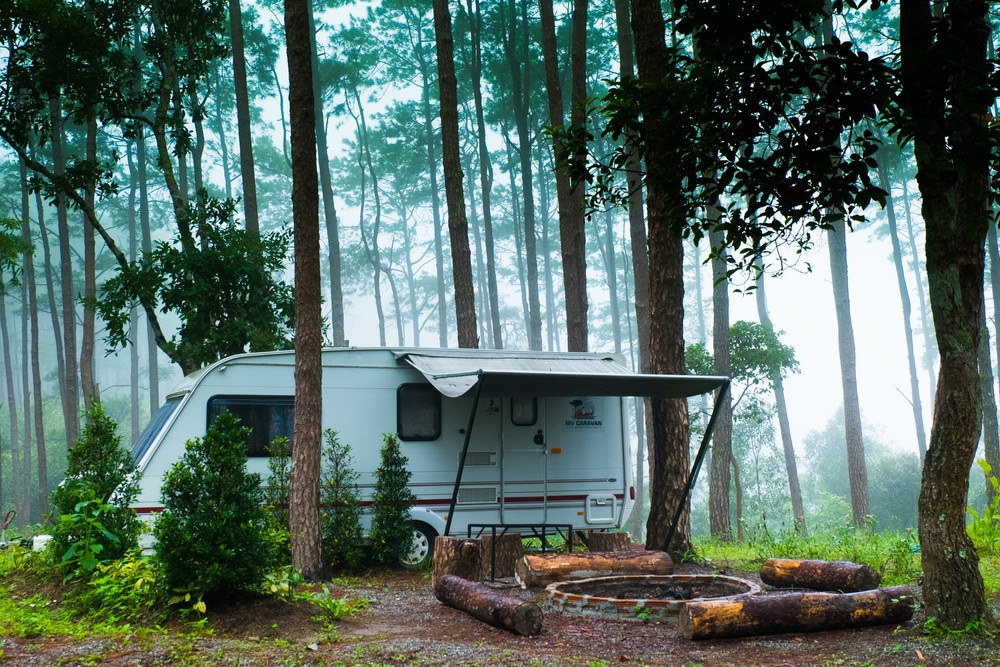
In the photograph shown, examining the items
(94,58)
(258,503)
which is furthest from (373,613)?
(94,58)

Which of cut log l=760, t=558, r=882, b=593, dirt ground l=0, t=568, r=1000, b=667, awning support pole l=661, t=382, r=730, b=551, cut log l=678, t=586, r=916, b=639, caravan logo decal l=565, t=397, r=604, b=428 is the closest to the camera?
dirt ground l=0, t=568, r=1000, b=667

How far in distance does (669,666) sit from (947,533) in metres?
1.92

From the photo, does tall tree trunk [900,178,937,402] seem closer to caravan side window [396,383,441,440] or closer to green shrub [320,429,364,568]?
caravan side window [396,383,441,440]

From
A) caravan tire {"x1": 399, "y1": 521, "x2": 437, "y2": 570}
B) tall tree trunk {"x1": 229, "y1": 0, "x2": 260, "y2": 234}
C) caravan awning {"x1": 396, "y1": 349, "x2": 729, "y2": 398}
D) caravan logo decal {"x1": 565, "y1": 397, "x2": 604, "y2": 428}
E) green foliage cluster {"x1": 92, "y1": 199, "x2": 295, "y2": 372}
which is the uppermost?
tall tree trunk {"x1": 229, "y1": 0, "x2": 260, "y2": 234}

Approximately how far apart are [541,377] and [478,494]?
2402 mm

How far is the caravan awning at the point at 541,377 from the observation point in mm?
8227

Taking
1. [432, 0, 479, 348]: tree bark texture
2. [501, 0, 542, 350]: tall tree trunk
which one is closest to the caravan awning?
[432, 0, 479, 348]: tree bark texture

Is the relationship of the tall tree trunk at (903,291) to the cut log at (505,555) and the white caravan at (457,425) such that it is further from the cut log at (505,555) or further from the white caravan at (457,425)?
the cut log at (505,555)

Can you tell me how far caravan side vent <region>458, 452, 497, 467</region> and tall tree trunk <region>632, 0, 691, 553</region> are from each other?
1.83 meters

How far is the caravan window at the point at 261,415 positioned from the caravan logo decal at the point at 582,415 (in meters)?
3.22

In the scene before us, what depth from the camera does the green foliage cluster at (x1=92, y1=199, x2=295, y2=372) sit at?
12.1m

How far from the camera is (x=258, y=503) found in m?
6.03

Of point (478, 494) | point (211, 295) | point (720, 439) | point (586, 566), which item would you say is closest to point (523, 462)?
point (478, 494)

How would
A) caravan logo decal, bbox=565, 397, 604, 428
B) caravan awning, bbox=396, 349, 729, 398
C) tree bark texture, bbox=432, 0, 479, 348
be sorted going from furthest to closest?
1. tree bark texture, bbox=432, 0, 479, 348
2. caravan logo decal, bbox=565, 397, 604, 428
3. caravan awning, bbox=396, 349, 729, 398
